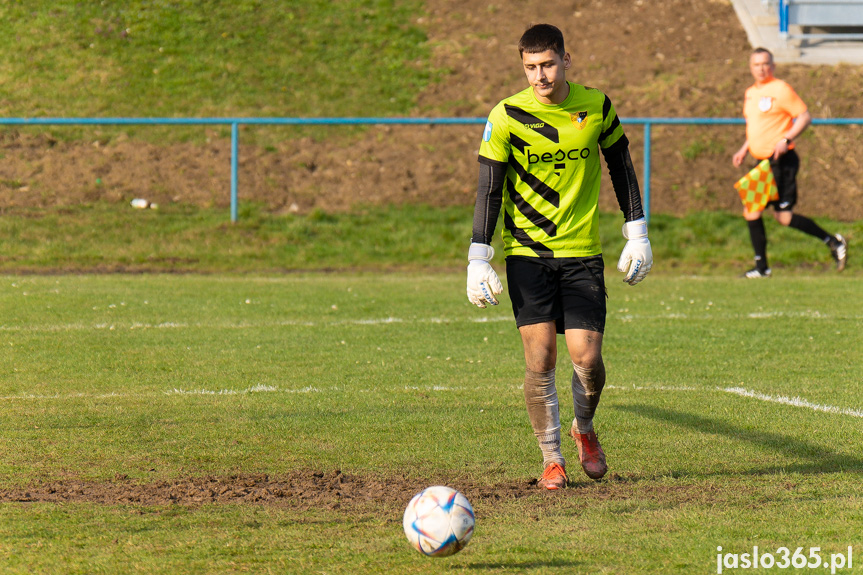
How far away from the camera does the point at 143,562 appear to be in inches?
149

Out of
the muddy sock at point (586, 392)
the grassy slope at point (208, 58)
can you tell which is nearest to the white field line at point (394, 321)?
the muddy sock at point (586, 392)

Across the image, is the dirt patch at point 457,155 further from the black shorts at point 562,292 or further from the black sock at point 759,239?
the black shorts at point 562,292

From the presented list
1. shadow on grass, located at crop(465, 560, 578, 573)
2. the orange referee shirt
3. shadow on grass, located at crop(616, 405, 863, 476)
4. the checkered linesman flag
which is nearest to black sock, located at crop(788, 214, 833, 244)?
the checkered linesman flag

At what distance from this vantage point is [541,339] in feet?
16.6

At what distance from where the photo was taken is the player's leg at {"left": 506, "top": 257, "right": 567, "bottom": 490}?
5.03 meters

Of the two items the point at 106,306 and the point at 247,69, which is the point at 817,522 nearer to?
the point at 106,306

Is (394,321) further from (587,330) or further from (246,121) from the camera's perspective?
(246,121)

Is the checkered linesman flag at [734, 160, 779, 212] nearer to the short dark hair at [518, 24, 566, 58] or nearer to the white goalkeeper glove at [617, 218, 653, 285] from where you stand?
the white goalkeeper glove at [617, 218, 653, 285]

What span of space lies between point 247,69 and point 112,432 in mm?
16871

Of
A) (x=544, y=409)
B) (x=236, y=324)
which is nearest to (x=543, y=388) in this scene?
(x=544, y=409)

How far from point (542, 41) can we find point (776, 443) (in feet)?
8.69

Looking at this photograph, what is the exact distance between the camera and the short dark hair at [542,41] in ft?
15.7

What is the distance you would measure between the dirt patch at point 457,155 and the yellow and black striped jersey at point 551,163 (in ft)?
41.8

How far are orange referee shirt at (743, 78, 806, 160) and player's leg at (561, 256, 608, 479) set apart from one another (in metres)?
9.31
